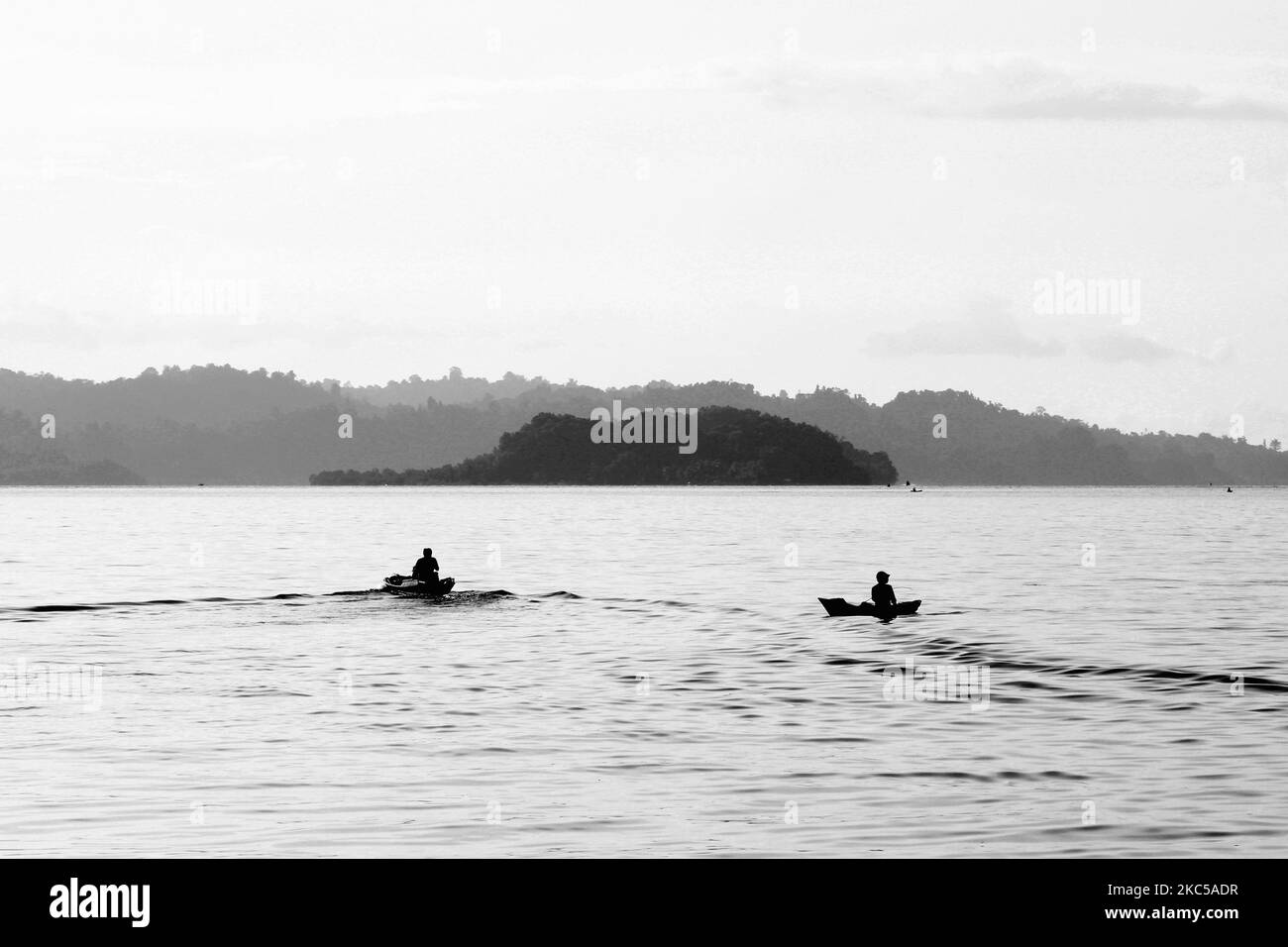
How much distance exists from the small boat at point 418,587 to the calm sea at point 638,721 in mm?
702

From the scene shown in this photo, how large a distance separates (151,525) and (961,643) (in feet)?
495

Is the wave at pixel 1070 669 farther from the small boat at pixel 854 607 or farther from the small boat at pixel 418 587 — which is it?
the small boat at pixel 418 587

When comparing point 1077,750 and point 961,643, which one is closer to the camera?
point 1077,750

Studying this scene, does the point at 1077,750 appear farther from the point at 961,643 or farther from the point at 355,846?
the point at 961,643

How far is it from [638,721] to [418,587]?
31.1 m

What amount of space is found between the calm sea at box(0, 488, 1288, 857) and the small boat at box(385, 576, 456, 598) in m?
0.70

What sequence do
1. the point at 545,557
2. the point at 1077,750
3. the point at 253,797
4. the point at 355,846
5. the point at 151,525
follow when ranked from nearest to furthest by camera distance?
the point at 355,846 < the point at 253,797 < the point at 1077,750 < the point at 545,557 < the point at 151,525

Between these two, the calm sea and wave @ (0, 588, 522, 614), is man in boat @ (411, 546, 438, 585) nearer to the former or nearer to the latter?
the calm sea

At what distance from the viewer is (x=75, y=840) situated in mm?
19938

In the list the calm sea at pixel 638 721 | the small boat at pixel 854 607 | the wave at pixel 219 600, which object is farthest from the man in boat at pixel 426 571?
the small boat at pixel 854 607

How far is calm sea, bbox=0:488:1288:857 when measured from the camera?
68.5 ft

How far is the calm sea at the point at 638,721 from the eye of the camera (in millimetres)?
20891

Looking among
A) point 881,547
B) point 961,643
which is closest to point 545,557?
point 881,547
